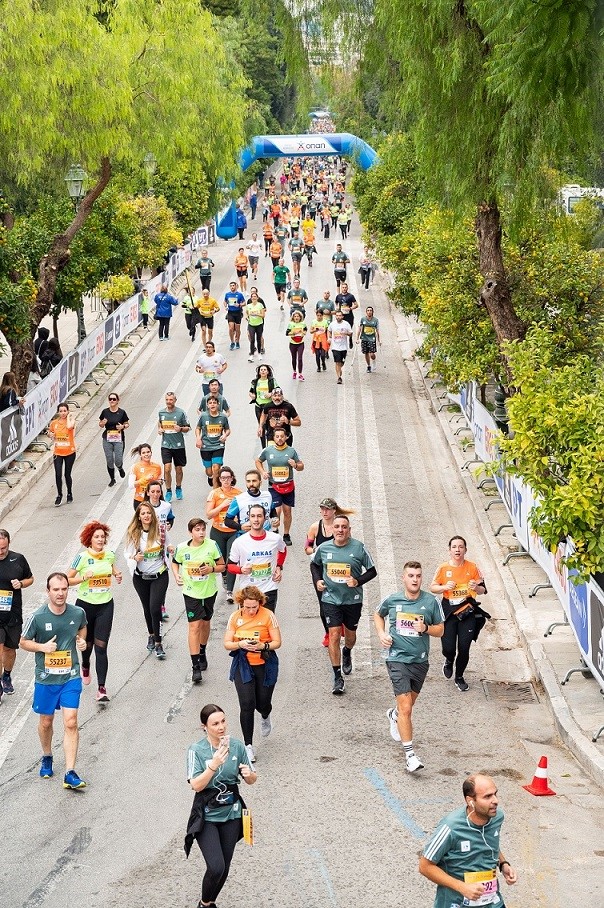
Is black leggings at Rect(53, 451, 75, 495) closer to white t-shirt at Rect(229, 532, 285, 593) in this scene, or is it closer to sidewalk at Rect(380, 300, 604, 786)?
sidewalk at Rect(380, 300, 604, 786)

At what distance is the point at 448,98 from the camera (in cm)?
1720

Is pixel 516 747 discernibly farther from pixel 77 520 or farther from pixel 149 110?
pixel 149 110

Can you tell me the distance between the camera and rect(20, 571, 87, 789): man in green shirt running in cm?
1095

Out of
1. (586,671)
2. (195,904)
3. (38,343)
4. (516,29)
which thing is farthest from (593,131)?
(38,343)

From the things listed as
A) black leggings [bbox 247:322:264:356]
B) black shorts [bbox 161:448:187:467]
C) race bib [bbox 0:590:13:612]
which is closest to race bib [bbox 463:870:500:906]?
race bib [bbox 0:590:13:612]

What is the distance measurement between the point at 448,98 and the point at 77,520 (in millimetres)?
7689

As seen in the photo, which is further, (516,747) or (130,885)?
(516,747)

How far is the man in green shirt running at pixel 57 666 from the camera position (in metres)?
11.0

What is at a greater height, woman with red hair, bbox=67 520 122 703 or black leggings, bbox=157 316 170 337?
woman with red hair, bbox=67 520 122 703

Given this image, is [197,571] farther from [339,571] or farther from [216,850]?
[216,850]

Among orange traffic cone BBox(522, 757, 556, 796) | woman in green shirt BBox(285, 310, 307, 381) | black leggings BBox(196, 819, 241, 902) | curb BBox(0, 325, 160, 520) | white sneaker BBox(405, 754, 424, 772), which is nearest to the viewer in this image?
black leggings BBox(196, 819, 241, 902)

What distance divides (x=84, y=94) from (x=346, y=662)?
14.9m

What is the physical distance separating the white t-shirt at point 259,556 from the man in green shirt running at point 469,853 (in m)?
5.89

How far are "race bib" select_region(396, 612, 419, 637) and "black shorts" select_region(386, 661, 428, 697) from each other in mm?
240
